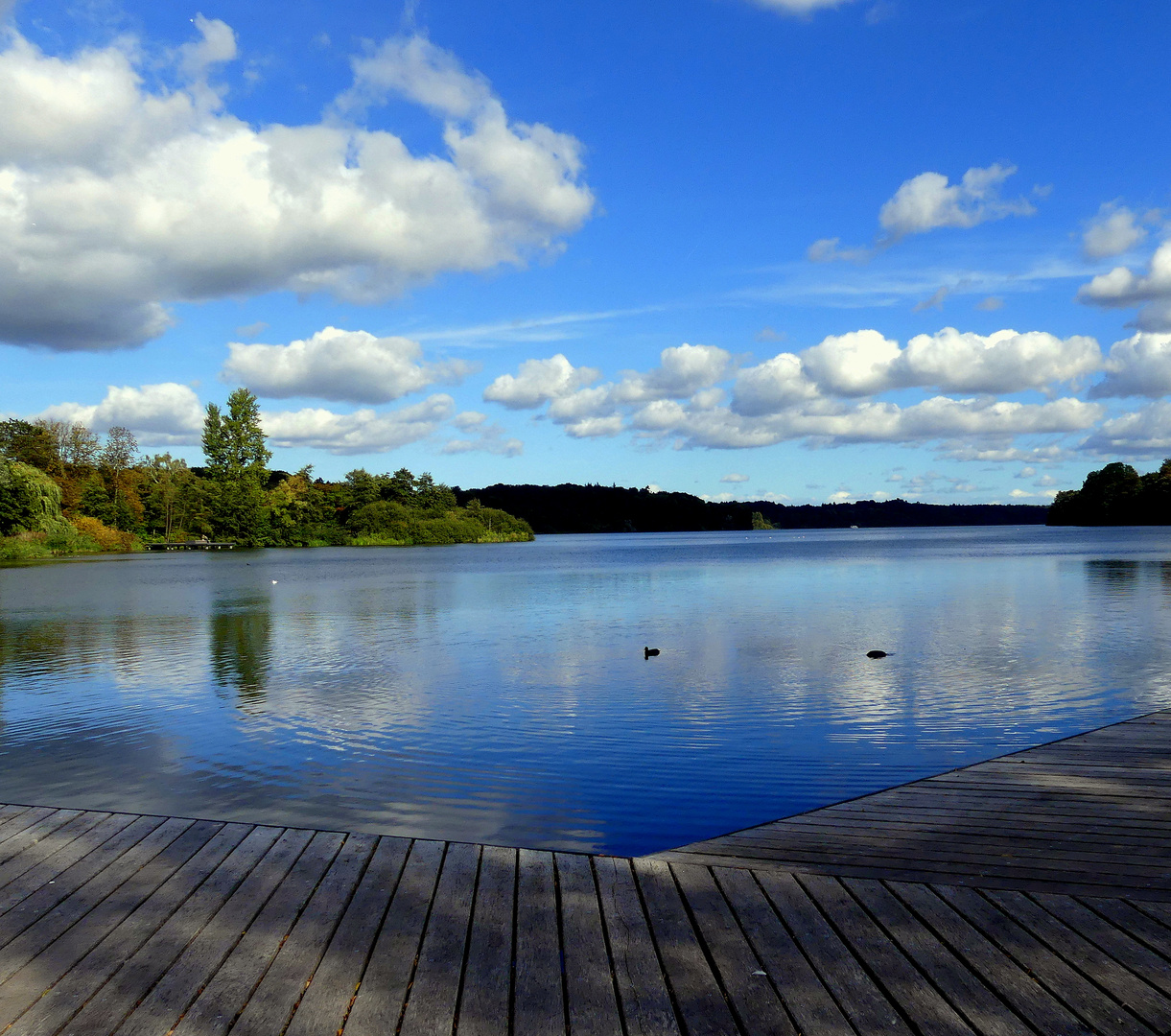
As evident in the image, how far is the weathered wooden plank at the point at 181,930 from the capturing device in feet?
10.1

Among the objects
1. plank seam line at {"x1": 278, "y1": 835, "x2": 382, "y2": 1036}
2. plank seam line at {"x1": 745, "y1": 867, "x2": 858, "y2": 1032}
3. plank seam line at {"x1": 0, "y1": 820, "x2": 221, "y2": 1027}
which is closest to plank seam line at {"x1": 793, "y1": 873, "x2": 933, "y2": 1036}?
plank seam line at {"x1": 745, "y1": 867, "x2": 858, "y2": 1032}

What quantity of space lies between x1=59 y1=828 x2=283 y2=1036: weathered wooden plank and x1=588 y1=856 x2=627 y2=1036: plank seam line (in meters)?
1.52

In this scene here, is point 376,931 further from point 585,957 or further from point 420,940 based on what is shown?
point 585,957

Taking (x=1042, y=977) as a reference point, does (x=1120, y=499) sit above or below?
above

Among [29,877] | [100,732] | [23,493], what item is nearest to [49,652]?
[100,732]

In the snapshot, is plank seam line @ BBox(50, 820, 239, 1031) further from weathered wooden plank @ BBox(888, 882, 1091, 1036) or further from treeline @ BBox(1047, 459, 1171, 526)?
treeline @ BBox(1047, 459, 1171, 526)

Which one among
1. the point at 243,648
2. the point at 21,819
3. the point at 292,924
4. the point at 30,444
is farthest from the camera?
the point at 30,444

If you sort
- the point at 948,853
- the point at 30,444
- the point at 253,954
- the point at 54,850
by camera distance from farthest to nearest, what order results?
the point at 30,444 → the point at 54,850 → the point at 948,853 → the point at 253,954

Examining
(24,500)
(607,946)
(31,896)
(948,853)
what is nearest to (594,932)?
(607,946)

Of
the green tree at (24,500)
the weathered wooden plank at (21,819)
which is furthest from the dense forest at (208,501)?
the weathered wooden plank at (21,819)

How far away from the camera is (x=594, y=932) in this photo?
142 inches

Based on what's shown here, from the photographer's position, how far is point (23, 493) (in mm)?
54875

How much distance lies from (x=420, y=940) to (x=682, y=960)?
1054mm

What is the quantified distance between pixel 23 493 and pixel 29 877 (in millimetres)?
59997
